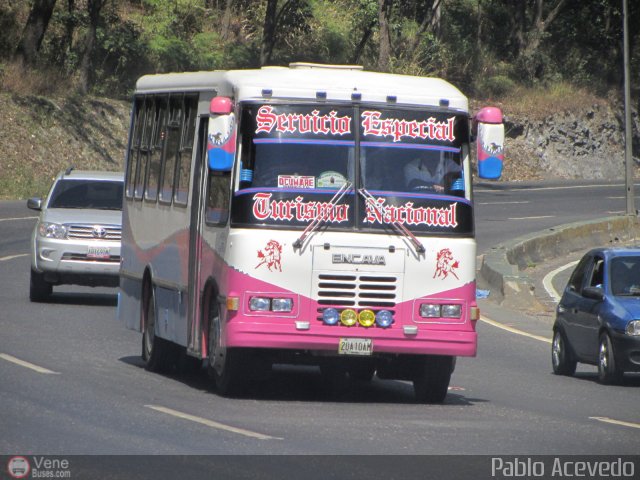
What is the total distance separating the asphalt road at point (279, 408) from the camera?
33.0 feet

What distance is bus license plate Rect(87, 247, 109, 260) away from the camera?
21953 mm

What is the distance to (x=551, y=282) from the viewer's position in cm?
2944

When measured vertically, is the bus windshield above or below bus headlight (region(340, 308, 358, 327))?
above

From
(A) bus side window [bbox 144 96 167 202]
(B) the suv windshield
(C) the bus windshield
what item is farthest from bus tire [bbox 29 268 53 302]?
(C) the bus windshield

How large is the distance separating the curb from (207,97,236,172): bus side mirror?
12.8 m

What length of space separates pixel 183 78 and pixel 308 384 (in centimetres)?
327

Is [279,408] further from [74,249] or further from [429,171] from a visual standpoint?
[74,249]

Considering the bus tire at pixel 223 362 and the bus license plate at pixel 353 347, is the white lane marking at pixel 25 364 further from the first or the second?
the bus license plate at pixel 353 347

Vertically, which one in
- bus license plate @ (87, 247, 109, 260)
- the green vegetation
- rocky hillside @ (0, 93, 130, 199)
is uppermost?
the green vegetation

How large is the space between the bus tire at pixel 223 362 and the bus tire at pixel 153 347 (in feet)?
5.85

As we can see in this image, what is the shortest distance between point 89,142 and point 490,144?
114 ft

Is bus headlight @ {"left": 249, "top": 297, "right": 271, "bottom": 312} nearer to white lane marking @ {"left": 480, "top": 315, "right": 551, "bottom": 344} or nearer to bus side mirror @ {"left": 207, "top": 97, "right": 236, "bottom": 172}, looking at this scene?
bus side mirror @ {"left": 207, "top": 97, "right": 236, "bottom": 172}

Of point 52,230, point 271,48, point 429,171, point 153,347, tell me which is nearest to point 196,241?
point 153,347

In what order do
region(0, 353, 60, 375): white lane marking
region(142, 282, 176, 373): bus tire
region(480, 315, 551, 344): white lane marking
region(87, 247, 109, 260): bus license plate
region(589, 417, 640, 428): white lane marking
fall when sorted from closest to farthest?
region(589, 417, 640, 428): white lane marking < region(0, 353, 60, 375): white lane marking < region(142, 282, 176, 373): bus tire < region(480, 315, 551, 344): white lane marking < region(87, 247, 109, 260): bus license plate
